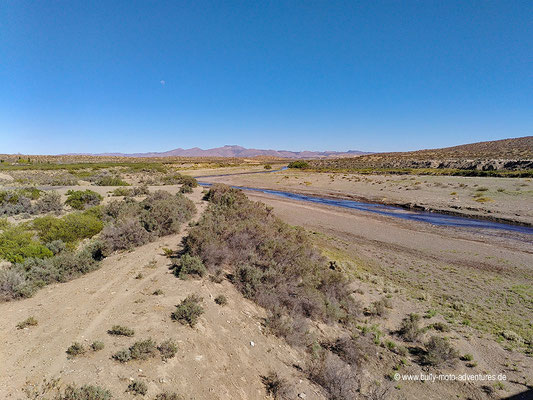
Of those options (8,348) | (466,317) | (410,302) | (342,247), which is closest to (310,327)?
(410,302)

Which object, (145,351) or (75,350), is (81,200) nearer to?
(75,350)

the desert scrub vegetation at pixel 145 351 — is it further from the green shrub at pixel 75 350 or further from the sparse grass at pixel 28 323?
the sparse grass at pixel 28 323

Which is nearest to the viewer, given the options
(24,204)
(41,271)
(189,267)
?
(41,271)

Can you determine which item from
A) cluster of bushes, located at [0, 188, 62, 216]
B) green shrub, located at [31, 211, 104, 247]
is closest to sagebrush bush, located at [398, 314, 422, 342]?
green shrub, located at [31, 211, 104, 247]

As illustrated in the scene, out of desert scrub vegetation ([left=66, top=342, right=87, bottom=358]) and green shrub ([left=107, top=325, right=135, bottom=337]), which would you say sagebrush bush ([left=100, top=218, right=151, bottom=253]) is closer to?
green shrub ([left=107, top=325, right=135, bottom=337])

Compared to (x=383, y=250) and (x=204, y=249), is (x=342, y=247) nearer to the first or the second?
(x=383, y=250)

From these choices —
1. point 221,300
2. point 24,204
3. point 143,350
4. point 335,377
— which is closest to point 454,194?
point 335,377
